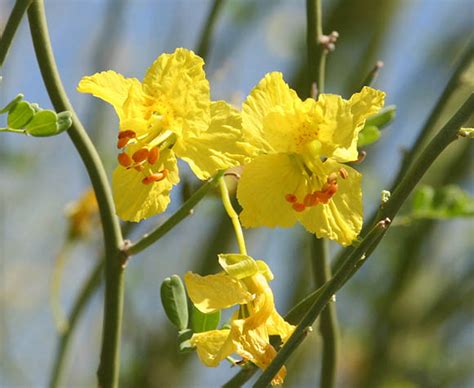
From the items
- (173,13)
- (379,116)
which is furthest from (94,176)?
(173,13)

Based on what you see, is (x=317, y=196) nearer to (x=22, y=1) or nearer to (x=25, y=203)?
(x=22, y=1)

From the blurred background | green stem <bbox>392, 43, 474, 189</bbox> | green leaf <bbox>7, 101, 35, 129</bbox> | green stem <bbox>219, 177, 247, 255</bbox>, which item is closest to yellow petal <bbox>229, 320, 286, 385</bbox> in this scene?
green stem <bbox>219, 177, 247, 255</bbox>

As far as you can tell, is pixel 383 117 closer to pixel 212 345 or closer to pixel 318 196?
pixel 318 196

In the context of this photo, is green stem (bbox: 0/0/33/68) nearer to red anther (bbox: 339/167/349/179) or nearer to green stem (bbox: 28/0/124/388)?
green stem (bbox: 28/0/124/388)

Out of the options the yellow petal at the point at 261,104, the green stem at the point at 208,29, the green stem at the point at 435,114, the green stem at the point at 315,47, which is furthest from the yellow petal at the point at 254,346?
the green stem at the point at 208,29

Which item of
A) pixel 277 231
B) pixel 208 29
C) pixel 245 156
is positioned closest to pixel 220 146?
pixel 245 156

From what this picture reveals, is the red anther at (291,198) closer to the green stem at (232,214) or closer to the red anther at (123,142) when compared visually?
the green stem at (232,214)

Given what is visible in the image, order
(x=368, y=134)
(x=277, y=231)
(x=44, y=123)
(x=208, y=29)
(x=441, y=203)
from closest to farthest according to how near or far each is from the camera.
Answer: (x=44, y=123) < (x=368, y=134) < (x=441, y=203) < (x=208, y=29) < (x=277, y=231)
